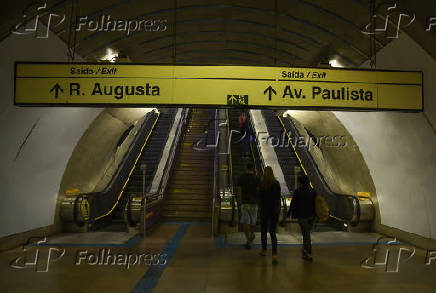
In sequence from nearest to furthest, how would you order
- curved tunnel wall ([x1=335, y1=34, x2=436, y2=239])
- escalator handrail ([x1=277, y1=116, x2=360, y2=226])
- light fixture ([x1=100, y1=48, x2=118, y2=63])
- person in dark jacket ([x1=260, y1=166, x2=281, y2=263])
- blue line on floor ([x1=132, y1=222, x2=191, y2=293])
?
blue line on floor ([x1=132, y1=222, x2=191, y2=293])
curved tunnel wall ([x1=335, y1=34, x2=436, y2=239])
person in dark jacket ([x1=260, y1=166, x2=281, y2=263])
light fixture ([x1=100, y1=48, x2=118, y2=63])
escalator handrail ([x1=277, y1=116, x2=360, y2=226])

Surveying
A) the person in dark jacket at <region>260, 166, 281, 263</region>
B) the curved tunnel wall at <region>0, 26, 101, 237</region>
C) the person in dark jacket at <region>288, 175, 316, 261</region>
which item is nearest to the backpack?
the person in dark jacket at <region>288, 175, 316, 261</region>

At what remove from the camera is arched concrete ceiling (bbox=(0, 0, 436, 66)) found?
4.99m

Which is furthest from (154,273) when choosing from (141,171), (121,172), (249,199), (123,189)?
(141,171)

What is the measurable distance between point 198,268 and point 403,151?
4346mm

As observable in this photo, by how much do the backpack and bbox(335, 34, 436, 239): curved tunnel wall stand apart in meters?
1.93

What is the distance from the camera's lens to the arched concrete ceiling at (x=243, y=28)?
499 centimetres

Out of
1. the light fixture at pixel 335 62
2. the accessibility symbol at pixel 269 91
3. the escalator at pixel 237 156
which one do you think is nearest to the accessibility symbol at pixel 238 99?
the accessibility symbol at pixel 269 91

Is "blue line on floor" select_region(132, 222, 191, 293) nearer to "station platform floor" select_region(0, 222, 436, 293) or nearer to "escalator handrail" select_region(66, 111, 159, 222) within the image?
"station platform floor" select_region(0, 222, 436, 293)

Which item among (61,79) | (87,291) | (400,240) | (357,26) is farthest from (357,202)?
(61,79)

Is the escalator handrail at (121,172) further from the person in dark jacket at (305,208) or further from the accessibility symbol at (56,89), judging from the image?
the person in dark jacket at (305,208)

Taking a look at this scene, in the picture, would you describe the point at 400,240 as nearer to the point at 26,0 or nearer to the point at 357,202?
the point at 357,202

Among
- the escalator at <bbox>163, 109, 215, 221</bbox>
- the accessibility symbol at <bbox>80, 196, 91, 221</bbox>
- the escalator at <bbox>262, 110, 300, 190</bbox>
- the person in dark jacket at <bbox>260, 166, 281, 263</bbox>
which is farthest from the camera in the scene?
the escalator at <bbox>262, 110, 300, 190</bbox>

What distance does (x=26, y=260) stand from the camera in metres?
4.78

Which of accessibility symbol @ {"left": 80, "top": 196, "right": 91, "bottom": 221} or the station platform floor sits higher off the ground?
accessibility symbol @ {"left": 80, "top": 196, "right": 91, "bottom": 221}
